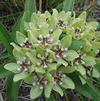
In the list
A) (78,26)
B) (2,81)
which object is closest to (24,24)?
(78,26)

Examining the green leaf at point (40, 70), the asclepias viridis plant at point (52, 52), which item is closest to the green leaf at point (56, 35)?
the asclepias viridis plant at point (52, 52)

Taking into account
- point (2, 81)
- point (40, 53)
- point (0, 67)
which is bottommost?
point (2, 81)

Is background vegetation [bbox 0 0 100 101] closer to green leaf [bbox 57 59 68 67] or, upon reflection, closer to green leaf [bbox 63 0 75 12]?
green leaf [bbox 63 0 75 12]

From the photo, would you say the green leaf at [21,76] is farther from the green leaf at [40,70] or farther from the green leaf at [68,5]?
the green leaf at [68,5]

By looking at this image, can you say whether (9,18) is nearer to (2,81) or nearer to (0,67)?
(2,81)

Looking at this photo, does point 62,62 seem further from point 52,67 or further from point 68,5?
point 68,5

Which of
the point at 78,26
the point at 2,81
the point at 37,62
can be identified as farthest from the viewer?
the point at 2,81

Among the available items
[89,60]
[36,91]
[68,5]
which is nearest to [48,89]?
[36,91]

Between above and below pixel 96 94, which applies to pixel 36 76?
above
